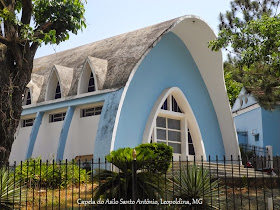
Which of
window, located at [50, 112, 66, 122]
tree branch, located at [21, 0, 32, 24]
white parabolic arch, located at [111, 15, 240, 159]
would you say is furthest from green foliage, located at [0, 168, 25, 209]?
white parabolic arch, located at [111, 15, 240, 159]

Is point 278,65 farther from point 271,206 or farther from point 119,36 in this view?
point 119,36

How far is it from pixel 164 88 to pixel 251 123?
909 centimetres

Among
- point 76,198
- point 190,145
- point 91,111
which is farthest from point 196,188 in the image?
point 190,145

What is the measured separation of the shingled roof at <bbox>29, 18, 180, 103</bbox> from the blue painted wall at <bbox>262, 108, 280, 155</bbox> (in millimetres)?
9426

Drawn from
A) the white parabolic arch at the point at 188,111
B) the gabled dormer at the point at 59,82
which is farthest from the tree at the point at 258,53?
the gabled dormer at the point at 59,82

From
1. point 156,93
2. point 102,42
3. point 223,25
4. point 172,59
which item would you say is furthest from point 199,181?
point 223,25

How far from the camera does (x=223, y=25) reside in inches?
1137

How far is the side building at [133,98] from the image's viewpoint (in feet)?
62.3

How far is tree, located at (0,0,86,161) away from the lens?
1266 centimetres

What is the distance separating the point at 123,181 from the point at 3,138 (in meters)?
4.14

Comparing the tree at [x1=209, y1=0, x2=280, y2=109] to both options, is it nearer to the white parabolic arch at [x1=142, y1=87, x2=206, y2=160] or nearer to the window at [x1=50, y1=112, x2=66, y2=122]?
the white parabolic arch at [x1=142, y1=87, x2=206, y2=160]

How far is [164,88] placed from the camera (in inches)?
835

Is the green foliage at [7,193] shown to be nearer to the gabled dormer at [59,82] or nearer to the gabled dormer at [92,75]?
the gabled dormer at [92,75]

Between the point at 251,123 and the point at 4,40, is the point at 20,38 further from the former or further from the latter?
the point at 251,123
